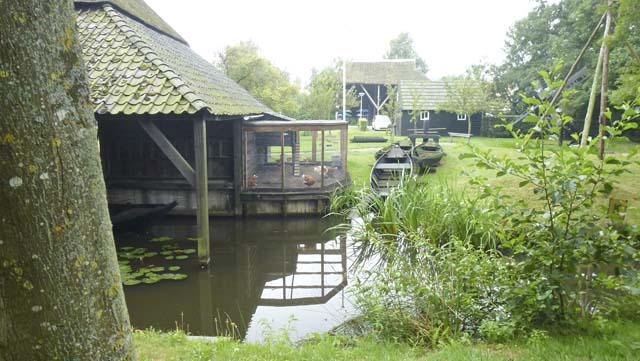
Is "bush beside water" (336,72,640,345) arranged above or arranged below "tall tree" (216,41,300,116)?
below

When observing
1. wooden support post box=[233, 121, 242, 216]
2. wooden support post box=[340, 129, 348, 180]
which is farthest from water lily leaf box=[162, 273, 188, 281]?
wooden support post box=[340, 129, 348, 180]

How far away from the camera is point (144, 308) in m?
5.52

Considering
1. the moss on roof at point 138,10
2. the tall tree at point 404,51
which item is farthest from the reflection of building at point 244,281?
the tall tree at point 404,51

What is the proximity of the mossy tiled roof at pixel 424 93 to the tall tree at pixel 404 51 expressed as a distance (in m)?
37.3

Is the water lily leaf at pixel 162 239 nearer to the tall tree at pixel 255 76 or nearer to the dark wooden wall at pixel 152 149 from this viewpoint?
the dark wooden wall at pixel 152 149

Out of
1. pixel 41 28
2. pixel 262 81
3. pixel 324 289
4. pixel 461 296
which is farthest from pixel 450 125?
pixel 41 28

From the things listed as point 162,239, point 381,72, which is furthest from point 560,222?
point 381,72

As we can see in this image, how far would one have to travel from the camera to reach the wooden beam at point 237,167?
10.1 meters

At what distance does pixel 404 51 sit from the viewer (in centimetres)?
6353

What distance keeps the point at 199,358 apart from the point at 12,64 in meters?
2.32

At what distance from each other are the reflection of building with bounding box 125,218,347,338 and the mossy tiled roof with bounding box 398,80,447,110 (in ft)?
57.6

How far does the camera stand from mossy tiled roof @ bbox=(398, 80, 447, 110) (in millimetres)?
25609

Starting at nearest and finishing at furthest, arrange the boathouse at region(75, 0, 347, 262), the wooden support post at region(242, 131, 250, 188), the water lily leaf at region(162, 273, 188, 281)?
the water lily leaf at region(162, 273, 188, 281)
the boathouse at region(75, 0, 347, 262)
the wooden support post at region(242, 131, 250, 188)

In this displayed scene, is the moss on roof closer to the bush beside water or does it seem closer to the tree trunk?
the bush beside water
